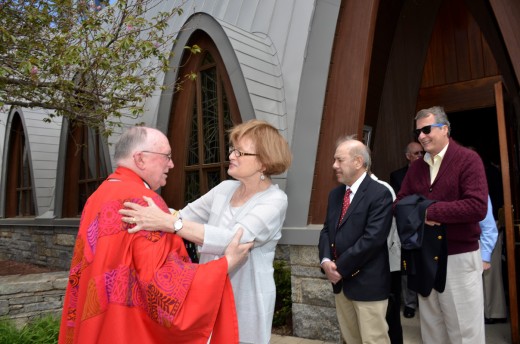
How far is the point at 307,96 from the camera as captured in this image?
5195 millimetres

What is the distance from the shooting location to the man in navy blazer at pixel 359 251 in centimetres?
304

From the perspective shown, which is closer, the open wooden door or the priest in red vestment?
the priest in red vestment

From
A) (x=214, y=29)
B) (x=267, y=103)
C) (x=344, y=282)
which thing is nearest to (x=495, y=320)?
(x=344, y=282)

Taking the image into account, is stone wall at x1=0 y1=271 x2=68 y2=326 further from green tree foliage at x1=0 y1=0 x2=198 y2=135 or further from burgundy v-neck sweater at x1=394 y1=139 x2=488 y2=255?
burgundy v-neck sweater at x1=394 y1=139 x2=488 y2=255

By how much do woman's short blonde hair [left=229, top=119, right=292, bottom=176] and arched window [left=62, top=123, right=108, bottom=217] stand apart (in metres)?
8.20

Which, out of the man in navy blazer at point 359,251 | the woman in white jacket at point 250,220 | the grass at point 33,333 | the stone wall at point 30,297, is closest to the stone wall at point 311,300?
the man in navy blazer at point 359,251

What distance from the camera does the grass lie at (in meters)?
4.35

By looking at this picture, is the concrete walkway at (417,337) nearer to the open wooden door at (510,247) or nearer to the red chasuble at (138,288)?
the open wooden door at (510,247)

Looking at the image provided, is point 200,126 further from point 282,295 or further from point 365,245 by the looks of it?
point 365,245

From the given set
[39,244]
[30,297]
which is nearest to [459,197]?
[30,297]

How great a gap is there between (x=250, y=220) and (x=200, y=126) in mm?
4967

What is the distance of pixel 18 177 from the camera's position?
1302 cm

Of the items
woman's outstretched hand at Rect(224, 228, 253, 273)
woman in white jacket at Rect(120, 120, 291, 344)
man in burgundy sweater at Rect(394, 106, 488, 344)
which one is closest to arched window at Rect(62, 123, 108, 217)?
woman in white jacket at Rect(120, 120, 291, 344)

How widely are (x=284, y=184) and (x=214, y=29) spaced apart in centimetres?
258
